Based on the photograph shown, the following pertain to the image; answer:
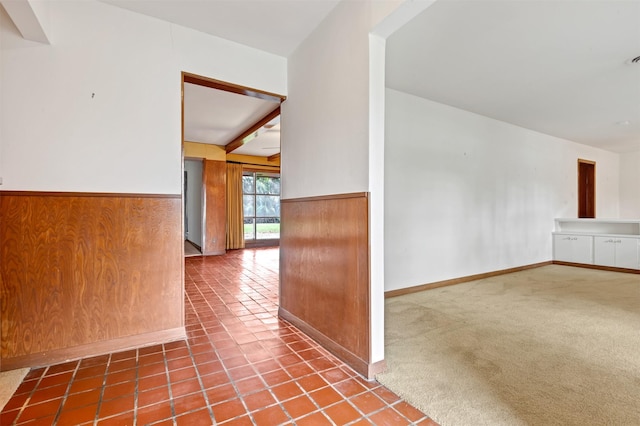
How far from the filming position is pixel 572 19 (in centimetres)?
246

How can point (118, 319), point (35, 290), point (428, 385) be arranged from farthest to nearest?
point (118, 319) < point (35, 290) < point (428, 385)

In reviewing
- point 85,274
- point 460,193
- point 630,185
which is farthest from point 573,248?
point 85,274

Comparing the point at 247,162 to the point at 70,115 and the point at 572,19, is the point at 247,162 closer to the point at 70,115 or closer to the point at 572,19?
the point at 70,115

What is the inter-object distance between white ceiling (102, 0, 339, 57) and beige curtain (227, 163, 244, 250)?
19.1ft

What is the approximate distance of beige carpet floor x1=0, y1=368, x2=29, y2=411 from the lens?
1771mm

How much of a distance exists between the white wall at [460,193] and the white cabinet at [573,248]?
0.20 metres

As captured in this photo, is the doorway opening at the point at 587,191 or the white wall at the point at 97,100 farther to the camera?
the doorway opening at the point at 587,191

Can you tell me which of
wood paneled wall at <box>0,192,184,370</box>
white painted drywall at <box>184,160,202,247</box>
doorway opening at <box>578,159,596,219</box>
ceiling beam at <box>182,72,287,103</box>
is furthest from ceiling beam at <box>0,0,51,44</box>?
doorway opening at <box>578,159,596,219</box>

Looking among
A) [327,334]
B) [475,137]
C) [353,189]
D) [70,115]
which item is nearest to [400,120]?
[475,137]

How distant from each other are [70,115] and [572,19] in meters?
4.00

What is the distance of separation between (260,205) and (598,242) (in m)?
8.11

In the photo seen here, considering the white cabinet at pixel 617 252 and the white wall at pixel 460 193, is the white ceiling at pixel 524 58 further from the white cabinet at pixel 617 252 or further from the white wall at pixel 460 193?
the white cabinet at pixel 617 252

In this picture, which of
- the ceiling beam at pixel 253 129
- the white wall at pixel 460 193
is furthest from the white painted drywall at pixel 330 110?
the white wall at pixel 460 193

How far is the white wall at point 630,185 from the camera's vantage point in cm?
773
